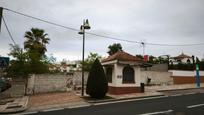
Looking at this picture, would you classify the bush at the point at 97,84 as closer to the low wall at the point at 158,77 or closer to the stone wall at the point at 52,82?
the stone wall at the point at 52,82

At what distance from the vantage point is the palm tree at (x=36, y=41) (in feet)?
102

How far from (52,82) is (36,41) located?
44.1 ft

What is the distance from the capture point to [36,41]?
106 feet

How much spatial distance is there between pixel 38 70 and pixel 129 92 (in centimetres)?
1204

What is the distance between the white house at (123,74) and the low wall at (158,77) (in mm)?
7977

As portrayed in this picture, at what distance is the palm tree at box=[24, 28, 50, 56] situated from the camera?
30969 mm

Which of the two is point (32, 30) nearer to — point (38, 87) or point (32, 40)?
point (32, 40)

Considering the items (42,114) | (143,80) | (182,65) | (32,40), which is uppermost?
(32,40)

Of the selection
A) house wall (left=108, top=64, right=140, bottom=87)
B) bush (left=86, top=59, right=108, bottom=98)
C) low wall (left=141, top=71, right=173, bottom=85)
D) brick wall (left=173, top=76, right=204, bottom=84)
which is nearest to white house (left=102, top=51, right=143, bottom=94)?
house wall (left=108, top=64, right=140, bottom=87)

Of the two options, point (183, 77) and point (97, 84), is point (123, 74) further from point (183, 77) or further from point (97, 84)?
point (183, 77)

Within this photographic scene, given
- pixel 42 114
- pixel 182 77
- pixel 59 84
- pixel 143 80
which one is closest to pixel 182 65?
pixel 182 77

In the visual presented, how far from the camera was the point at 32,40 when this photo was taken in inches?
1257

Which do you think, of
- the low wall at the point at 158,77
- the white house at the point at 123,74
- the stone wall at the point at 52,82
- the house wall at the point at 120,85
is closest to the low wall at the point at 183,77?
the low wall at the point at 158,77

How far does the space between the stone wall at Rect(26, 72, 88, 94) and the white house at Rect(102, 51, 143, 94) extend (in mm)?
5383
